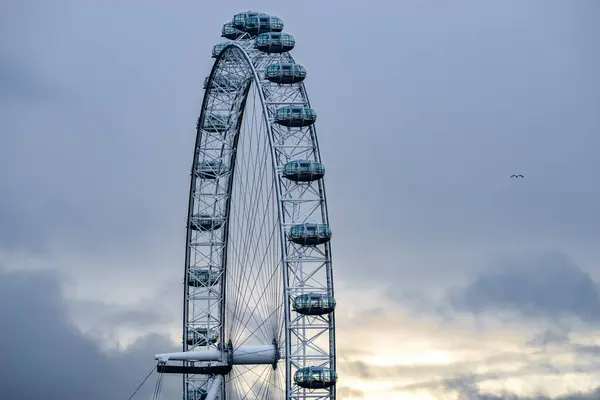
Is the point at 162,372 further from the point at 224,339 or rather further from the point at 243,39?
the point at 243,39

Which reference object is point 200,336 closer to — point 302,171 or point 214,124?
point 214,124

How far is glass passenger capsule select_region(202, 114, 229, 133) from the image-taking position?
420ft

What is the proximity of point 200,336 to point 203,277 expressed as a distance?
3.84 metres

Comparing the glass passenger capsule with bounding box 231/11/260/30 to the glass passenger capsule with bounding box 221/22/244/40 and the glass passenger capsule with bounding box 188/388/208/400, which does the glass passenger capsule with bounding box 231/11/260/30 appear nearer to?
the glass passenger capsule with bounding box 221/22/244/40

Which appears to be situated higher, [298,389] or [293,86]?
[293,86]

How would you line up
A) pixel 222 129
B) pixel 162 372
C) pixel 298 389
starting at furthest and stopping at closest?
pixel 222 129 → pixel 162 372 → pixel 298 389

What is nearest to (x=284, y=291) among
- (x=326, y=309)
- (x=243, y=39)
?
(x=326, y=309)

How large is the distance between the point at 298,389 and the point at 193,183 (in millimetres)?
26773

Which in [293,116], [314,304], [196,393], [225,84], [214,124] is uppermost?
[225,84]

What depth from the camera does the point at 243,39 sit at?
12200cm

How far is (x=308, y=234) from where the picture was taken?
361ft

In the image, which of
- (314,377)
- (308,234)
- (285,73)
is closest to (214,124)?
(285,73)

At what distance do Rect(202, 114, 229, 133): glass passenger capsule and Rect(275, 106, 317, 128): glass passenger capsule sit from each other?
54.2 feet

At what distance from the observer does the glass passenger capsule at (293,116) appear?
111438 mm
